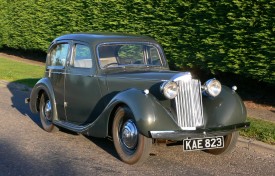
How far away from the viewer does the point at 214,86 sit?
6.14 meters

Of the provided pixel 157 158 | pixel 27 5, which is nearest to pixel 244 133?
pixel 157 158

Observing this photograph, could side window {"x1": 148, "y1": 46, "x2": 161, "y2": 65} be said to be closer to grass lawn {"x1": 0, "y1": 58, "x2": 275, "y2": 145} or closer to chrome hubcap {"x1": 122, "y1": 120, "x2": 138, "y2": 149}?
chrome hubcap {"x1": 122, "y1": 120, "x2": 138, "y2": 149}

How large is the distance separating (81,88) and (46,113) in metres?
1.35

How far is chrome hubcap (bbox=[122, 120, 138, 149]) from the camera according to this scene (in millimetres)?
5828

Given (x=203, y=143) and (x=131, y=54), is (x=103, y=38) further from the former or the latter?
(x=203, y=143)

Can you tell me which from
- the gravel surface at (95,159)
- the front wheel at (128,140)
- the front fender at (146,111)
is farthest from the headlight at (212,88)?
the front wheel at (128,140)

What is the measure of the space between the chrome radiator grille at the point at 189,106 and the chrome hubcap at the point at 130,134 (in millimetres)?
594

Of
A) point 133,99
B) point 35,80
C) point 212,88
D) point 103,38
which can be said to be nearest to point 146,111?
point 133,99

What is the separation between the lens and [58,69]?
7.62m

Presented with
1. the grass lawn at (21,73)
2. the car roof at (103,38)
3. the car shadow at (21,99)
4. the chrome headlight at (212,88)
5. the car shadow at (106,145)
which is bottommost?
the grass lawn at (21,73)

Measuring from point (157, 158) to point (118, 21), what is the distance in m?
8.26

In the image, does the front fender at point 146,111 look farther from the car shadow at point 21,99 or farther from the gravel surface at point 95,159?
the car shadow at point 21,99

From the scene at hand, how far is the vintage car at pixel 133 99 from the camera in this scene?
568cm

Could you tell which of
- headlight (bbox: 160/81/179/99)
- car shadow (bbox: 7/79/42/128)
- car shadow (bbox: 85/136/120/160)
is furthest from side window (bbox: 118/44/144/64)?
car shadow (bbox: 7/79/42/128)
